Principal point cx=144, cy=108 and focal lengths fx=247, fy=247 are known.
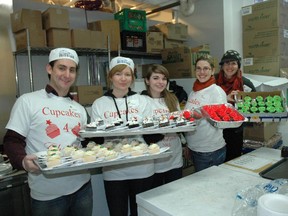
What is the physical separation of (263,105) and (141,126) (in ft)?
2.53

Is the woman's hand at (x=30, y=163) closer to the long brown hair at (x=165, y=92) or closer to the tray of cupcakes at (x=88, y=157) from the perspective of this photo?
the tray of cupcakes at (x=88, y=157)

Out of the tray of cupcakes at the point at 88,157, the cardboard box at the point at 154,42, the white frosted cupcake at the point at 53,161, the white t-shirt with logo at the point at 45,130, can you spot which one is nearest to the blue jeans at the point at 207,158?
the tray of cupcakes at the point at 88,157

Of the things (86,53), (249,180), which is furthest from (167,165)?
(86,53)

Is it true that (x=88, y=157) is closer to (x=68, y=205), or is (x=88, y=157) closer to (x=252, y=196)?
(x=68, y=205)

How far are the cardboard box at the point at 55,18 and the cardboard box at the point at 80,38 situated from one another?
4.4 inches

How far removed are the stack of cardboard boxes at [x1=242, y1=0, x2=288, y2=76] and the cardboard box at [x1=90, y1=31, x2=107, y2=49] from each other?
1776 mm

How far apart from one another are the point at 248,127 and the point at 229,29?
136cm

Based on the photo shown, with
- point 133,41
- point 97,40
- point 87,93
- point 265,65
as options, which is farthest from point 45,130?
point 265,65

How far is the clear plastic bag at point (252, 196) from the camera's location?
2.84ft

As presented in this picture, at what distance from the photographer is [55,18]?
2490 mm

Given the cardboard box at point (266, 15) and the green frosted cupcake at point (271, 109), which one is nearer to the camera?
the green frosted cupcake at point (271, 109)

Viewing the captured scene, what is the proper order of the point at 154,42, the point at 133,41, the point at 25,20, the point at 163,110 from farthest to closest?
the point at 154,42 → the point at 133,41 → the point at 25,20 → the point at 163,110

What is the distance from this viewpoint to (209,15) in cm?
345

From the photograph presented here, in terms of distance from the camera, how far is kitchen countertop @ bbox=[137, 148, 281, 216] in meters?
0.97
